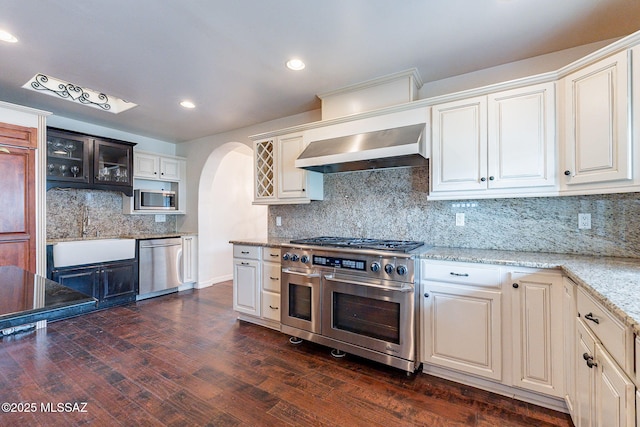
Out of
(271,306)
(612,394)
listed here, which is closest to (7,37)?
(271,306)

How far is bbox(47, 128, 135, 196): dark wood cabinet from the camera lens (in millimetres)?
3664

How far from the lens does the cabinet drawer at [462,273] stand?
6.52 feet

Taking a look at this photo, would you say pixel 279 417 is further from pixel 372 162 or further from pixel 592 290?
pixel 372 162

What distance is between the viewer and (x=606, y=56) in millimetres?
1739

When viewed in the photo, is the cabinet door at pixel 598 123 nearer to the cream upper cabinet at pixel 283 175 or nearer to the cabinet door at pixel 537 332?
the cabinet door at pixel 537 332

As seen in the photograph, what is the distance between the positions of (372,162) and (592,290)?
1821mm

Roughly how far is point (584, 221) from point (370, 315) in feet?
5.73

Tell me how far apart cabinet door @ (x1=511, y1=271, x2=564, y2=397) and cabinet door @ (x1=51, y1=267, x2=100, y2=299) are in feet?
14.9

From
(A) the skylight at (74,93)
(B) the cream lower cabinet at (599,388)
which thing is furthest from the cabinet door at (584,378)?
(A) the skylight at (74,93)

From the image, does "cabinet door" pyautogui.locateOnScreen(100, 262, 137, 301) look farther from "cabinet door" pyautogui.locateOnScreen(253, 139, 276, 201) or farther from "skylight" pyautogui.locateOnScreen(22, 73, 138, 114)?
"cabinet door" pyautogui.locateOnScreen(253, 139, 276, 201)

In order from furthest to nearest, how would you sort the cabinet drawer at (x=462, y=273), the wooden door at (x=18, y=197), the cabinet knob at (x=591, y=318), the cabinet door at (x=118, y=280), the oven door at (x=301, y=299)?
the cabinet door at (x=118, y=280)
the wooden door at (x=18, y=197)
the oven door at (x=301, y=299)
the cabinet drawer at (x=462, y=273)
the cabinet knob at (x=591, y=318)

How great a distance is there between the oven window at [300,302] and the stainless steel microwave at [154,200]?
10.3ft

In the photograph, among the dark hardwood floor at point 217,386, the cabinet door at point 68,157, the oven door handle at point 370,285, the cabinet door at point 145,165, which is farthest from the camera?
the cabinet door at point 145,165

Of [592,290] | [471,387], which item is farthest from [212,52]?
[471,387]
